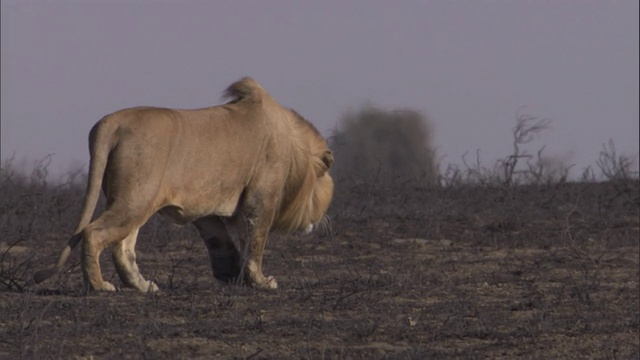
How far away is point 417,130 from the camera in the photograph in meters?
22.5

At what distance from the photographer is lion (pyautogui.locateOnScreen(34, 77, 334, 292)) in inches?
332

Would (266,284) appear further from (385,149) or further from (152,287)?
(385,149)

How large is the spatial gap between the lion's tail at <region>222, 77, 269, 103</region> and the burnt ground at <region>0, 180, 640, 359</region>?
1.33 metres

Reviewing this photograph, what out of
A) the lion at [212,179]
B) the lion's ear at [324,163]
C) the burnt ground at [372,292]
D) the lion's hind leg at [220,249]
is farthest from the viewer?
the lion's ear at [324,163]

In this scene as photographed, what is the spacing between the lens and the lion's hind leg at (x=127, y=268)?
8.80 m

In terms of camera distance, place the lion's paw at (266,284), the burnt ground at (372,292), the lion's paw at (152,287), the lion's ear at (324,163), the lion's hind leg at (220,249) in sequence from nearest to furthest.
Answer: the burnt ground at (372,292), the lion's paw at (152,287), the lion's paw at (266,284), the lion's hind leg at (220,249), the lion's ear at (324,163)

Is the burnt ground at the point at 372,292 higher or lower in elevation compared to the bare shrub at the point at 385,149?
lower

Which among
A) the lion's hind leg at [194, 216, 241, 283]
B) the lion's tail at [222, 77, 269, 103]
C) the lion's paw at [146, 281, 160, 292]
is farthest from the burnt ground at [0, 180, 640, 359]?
the lion's tail at [222, 77, 269, 103]

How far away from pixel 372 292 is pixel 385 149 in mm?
16882

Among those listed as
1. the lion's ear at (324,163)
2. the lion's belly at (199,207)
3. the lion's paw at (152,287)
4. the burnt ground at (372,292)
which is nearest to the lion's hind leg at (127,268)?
the lion's paw at (152,287)

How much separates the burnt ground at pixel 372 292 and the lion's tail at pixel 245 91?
1.33m

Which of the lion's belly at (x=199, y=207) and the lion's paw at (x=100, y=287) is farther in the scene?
the lion's belly at (x=199, y=207)

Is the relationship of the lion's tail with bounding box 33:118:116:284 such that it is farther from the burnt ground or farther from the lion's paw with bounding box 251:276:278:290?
the lion's paw with bounding box 251:276:278:290

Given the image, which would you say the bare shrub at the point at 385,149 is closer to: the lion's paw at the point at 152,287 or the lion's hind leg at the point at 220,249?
the lion's hind leg at the point at 220,249
